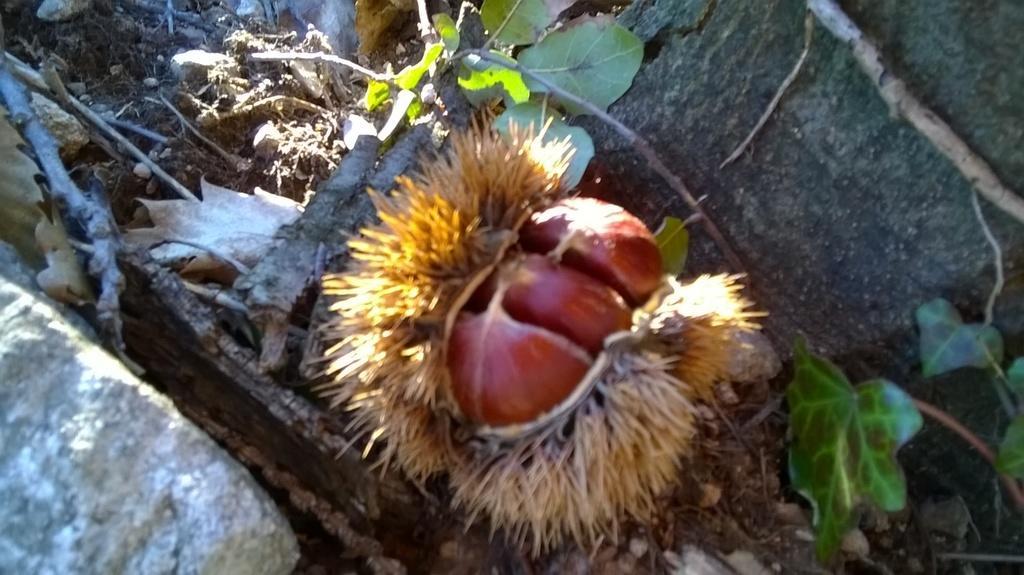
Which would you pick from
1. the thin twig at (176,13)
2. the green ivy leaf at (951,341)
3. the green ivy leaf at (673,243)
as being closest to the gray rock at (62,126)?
the thin twig at (176,13)

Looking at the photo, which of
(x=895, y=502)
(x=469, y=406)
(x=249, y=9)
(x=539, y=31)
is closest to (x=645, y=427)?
(x=469, y=406)

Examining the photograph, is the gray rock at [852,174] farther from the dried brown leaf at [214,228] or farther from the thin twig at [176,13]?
the thin twig at [176,13]

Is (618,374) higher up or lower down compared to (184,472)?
lower down

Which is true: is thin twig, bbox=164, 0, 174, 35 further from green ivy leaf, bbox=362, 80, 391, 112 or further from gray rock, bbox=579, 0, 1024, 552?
gray rock, bbox=579, 0, 1024, 552

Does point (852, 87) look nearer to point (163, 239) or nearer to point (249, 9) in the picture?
point (163, 239)

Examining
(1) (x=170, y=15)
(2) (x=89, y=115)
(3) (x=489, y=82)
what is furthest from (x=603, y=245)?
(1) (x=170, y=15)

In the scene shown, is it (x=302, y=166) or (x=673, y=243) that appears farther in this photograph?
(x=302, y=166)

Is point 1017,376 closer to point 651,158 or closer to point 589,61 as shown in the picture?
point 651,158
